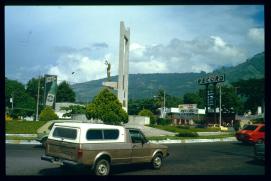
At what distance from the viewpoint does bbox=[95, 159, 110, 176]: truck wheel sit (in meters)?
12.8

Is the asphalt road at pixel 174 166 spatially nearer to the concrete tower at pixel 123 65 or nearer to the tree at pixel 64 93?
the concrete tower at pixel 123 65

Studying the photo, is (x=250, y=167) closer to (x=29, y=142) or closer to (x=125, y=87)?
(x=29, y=142)

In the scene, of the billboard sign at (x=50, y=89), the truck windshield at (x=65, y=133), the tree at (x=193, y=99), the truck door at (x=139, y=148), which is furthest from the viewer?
the tree at (x=193, y=99)

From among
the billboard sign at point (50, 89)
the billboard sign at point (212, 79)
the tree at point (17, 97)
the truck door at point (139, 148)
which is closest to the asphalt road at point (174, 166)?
the truck door at point (139, 148)

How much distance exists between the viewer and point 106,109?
3853cm

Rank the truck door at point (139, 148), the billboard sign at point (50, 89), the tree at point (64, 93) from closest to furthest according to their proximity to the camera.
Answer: the truck door at point (139, 148) < the billboard sign at point (50, 89) < the tree at point (64, 93)

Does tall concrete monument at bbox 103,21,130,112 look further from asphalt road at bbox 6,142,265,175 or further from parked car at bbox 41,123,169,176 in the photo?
parked car at bbox 41,123,169,176

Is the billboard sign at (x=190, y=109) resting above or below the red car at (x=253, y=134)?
above

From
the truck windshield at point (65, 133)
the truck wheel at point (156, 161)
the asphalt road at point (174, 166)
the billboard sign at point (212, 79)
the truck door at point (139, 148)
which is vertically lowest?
the asphalt road at point (174, 166)

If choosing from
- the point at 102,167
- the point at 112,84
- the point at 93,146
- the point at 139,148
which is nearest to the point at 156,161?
the point at 139,148

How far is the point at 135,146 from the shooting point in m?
14.4

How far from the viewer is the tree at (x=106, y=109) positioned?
38.3 metres
